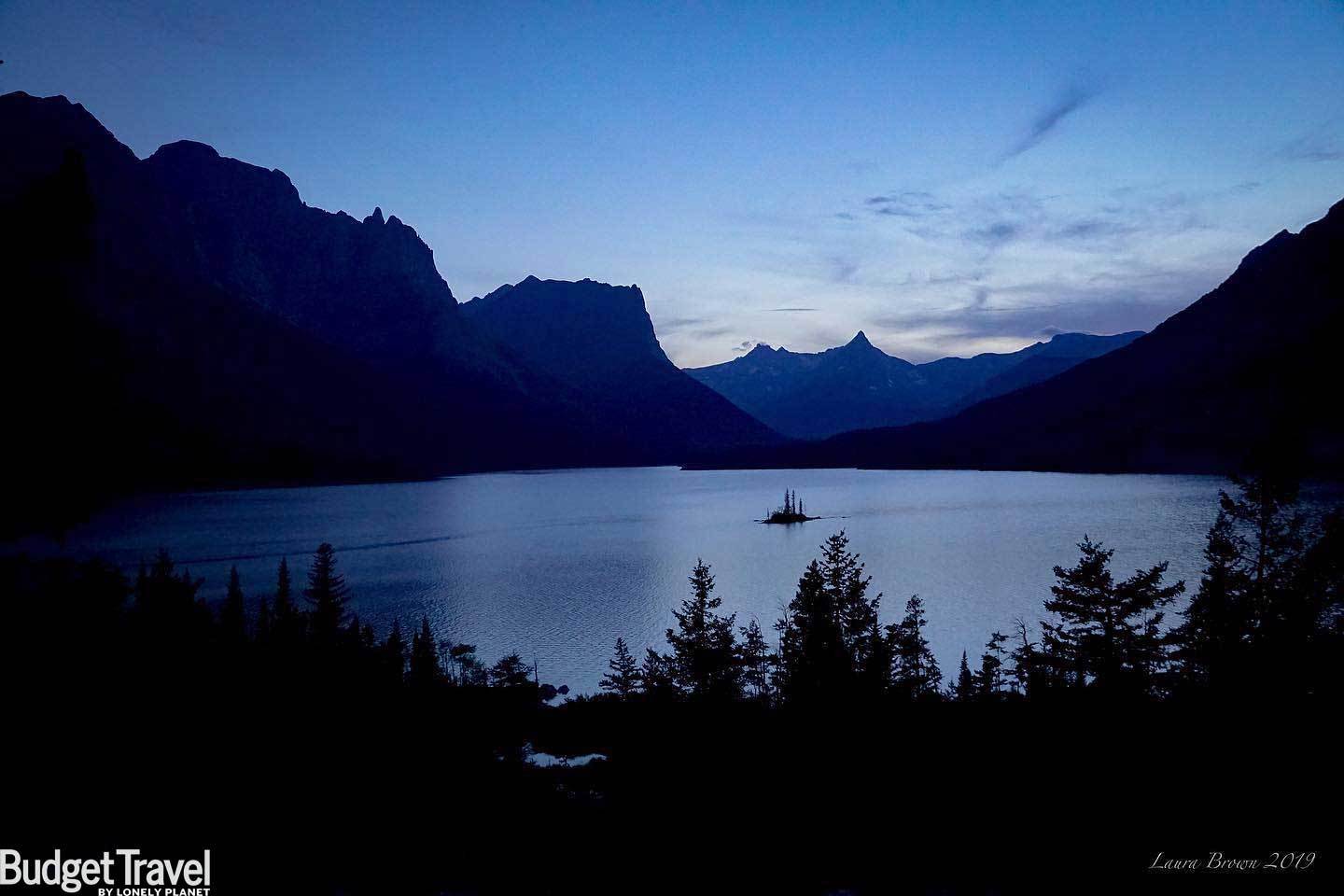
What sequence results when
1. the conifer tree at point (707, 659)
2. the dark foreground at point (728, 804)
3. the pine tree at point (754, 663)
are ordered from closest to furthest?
the dark foreground at point (728, 804), the conifer tree at point (707, 659), the pine tree at point (754, 663)

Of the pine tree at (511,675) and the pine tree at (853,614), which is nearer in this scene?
the pine tree at (853,614)

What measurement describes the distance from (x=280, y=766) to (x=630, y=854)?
1789 cm

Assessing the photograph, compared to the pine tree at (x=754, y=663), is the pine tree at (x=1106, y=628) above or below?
above

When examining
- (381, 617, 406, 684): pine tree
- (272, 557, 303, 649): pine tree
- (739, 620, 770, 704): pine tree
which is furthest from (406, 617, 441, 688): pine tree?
(739, 620, 770, 704): pine tree

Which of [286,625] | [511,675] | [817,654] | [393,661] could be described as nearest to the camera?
[817,654]

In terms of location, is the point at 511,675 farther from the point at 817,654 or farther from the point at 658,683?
the point at 817,654

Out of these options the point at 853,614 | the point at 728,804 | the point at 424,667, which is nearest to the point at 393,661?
the point at 424,667

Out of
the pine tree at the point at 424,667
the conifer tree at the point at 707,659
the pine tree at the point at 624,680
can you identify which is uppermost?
the conifer tree at the point at 707,659

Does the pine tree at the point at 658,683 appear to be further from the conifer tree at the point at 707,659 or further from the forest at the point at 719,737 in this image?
the conifer tree at the point at 707,659

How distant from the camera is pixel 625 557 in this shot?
12719 centimetres

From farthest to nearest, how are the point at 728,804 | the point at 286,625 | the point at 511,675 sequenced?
the point at 511,675, the point at 286,625, the point at 728,804

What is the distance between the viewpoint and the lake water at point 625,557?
79.0 m

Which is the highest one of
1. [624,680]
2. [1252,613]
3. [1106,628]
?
[1252,613]

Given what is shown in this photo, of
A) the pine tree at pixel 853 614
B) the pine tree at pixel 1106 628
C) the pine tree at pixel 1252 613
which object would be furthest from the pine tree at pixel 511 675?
the pine tree at pixel 1252 613
